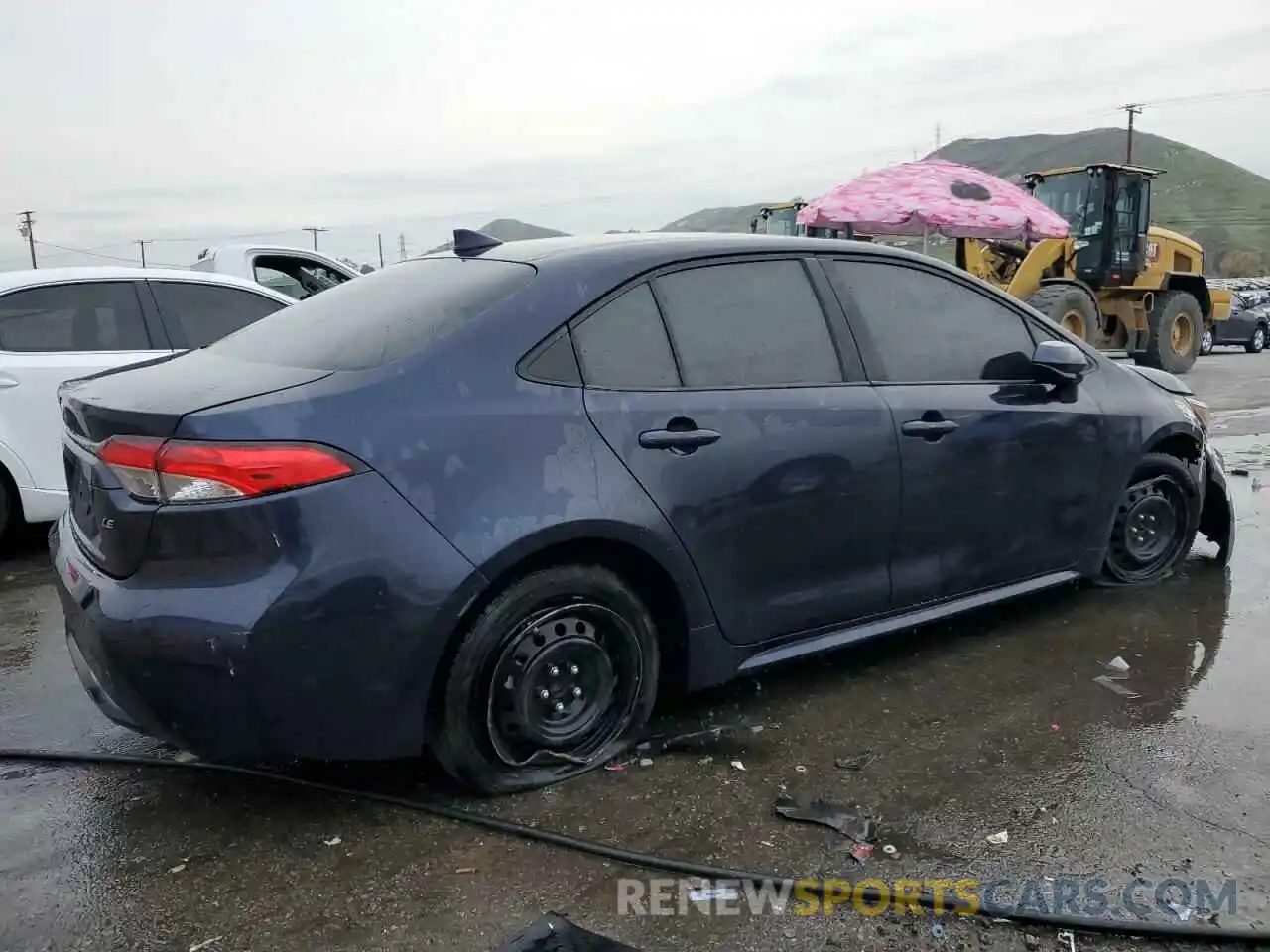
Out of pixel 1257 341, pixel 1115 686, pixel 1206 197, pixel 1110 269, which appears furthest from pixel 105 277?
pixel 1206 197

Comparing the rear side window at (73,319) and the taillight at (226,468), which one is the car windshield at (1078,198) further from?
the taillight at (226,468)

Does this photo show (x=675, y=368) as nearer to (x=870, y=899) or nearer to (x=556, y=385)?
(x=556, y=385)

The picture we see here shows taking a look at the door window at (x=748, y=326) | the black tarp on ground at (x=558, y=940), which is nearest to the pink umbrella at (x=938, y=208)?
the door window at (x=748, y=326)

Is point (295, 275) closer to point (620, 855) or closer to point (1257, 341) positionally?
point (620, 855)

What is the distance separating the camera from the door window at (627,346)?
298cm

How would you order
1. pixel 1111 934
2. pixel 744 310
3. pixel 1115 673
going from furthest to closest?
1. pixel 1115 673
2. pixel 744 310
3. pixel 1111 934

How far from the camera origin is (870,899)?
2422 mm

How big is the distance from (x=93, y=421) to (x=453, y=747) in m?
1.29

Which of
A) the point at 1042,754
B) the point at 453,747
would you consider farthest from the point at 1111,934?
the point at 453,747

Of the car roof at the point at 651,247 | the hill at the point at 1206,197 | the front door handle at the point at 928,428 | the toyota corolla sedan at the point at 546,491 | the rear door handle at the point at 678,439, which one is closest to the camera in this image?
the toyota corolla sedan at the point at 546,491

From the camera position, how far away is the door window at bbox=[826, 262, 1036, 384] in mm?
3609

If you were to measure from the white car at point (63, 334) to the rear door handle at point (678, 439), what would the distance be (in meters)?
3.53

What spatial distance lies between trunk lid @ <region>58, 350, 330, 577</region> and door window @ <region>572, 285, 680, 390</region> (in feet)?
2.47

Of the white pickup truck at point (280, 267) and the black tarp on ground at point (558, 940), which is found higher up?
the white pickup truck at point (280, 267)
